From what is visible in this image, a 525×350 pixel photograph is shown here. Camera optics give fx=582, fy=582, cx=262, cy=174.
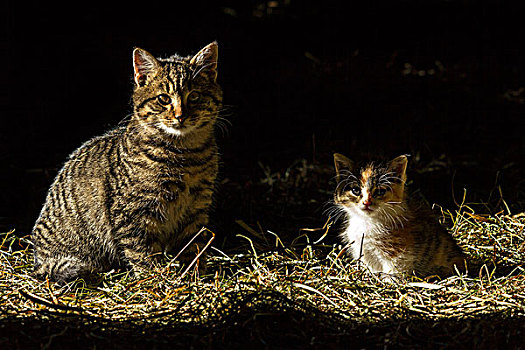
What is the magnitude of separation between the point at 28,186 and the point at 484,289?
2893mm

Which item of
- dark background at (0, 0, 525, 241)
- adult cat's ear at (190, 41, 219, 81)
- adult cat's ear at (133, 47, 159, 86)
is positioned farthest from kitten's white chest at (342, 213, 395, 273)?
adult cat's ear at (133, 47, 159, 86)

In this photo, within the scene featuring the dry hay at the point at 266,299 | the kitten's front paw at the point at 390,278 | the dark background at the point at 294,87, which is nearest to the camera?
the dry hay at the point at 266,299

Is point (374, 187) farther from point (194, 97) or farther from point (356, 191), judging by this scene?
point (194, 97)

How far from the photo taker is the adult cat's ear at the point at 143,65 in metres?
2.80

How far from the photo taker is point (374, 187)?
279 cm

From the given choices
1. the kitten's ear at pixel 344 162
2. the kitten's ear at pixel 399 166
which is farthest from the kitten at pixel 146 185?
the kitten's ear at pixel 399 166

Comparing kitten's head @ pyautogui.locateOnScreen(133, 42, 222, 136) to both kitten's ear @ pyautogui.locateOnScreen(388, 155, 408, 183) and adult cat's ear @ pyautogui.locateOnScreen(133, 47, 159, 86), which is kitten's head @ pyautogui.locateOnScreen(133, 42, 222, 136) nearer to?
adult cat's ear @ pyautogui.locateOnScreen(133, 47, 159, 86)

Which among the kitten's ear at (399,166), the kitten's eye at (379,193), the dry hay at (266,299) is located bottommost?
the dry hay at (266,299)

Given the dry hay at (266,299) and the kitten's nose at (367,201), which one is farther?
the kitten's nose at (367,201)

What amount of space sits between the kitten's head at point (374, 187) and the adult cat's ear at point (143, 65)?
3.52ft

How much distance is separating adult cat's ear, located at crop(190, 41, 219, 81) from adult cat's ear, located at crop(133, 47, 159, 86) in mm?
190

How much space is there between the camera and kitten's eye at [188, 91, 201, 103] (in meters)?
2.81

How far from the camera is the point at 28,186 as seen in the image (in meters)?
3.88

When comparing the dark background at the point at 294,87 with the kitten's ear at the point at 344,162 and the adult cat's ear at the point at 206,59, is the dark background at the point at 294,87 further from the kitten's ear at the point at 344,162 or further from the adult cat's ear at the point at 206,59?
the adult cat's ear at the point at 206,59
